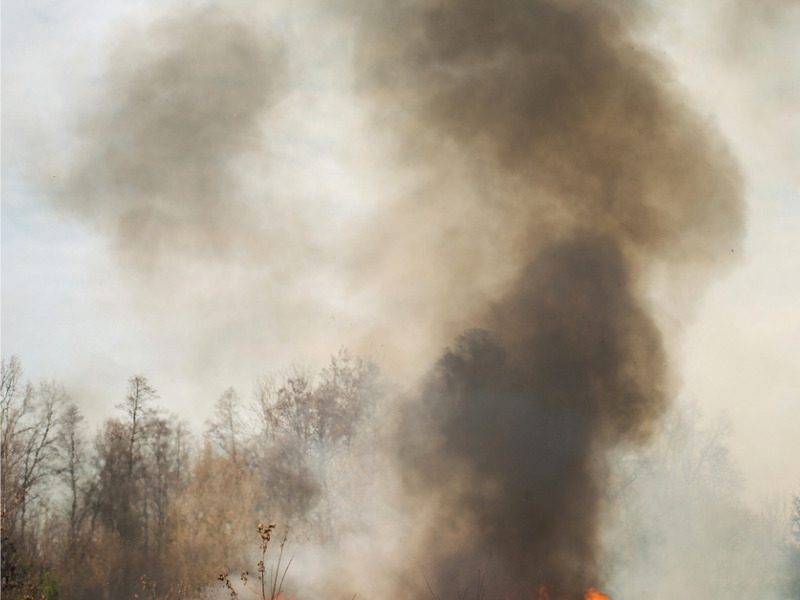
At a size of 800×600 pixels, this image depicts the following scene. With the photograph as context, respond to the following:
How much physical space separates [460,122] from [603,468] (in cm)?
1096

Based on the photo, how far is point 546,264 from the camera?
2155 centimetres

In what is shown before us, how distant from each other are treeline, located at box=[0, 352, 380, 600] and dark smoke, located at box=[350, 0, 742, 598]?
4484 mm

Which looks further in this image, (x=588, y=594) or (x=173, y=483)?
(x=173, y=483)

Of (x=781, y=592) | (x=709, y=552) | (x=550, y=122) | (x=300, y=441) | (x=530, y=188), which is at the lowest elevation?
(x=781, y=592)

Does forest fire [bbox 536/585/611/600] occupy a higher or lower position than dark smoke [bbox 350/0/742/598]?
lower

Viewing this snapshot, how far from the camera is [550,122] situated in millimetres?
23250

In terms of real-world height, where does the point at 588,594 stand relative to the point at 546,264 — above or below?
below

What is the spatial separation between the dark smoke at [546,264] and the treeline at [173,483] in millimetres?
4484

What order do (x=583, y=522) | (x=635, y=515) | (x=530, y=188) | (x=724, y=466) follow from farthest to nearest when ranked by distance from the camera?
1. (x=724, y=466)
2. (x=635, y=515)
3. (x=530, y=188)
4. (x=583, y=522)

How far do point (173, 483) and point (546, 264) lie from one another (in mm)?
14830

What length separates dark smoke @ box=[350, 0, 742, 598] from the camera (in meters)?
19.6

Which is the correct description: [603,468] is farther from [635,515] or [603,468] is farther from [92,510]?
[92,510]

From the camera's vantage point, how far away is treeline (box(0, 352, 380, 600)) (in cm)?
2338

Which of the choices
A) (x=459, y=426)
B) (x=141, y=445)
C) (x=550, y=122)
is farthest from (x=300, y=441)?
(x=550, y=122)
